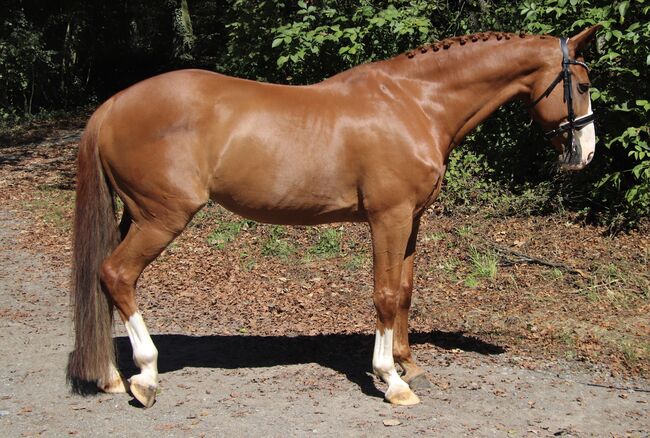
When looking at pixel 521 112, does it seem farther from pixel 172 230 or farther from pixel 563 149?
pixel 172 230

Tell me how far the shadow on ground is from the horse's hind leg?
716 millimetres

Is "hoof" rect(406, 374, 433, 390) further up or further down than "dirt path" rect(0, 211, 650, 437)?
further up

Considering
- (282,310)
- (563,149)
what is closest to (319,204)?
(563,149)

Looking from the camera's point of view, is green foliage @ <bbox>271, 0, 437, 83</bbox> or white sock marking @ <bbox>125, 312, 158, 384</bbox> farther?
green foliage @ <bbox>271, 0, 437, 83</bbox>

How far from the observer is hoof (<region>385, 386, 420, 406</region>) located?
15.6 ft

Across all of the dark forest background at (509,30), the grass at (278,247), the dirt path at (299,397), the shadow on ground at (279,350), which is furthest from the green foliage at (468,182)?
the dirt path at (299,397)

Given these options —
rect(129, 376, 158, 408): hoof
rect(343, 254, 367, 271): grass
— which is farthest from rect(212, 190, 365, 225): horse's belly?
rect(343, 254, 367, 271): grass

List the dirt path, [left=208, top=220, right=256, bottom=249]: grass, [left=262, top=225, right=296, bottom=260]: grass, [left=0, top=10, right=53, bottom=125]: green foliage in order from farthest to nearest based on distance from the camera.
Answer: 1. [left=0, top=10, right=53, bottom=125]: green foliage
2. [left=208, top=220, right=256, bottom=249]: grass
3. [left=262, top=225, right=296, bottom=260]: grass
4. the dirt path

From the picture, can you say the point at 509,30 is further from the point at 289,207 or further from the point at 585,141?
the point at 289,207

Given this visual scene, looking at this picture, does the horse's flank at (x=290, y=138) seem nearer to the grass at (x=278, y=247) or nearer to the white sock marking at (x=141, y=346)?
the white sock marking at (x=141, y=346)

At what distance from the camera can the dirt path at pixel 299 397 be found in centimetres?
445

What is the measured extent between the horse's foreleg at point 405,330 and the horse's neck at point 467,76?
0.71 m

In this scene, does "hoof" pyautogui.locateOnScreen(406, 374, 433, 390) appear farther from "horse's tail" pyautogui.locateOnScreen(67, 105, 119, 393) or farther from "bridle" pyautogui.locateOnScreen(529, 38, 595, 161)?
"horse's tail" pyautogui.locateOnScreen(67, 105, 119, 393)

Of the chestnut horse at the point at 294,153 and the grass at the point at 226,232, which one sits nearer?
the chestnut horse at the point at 294,153
